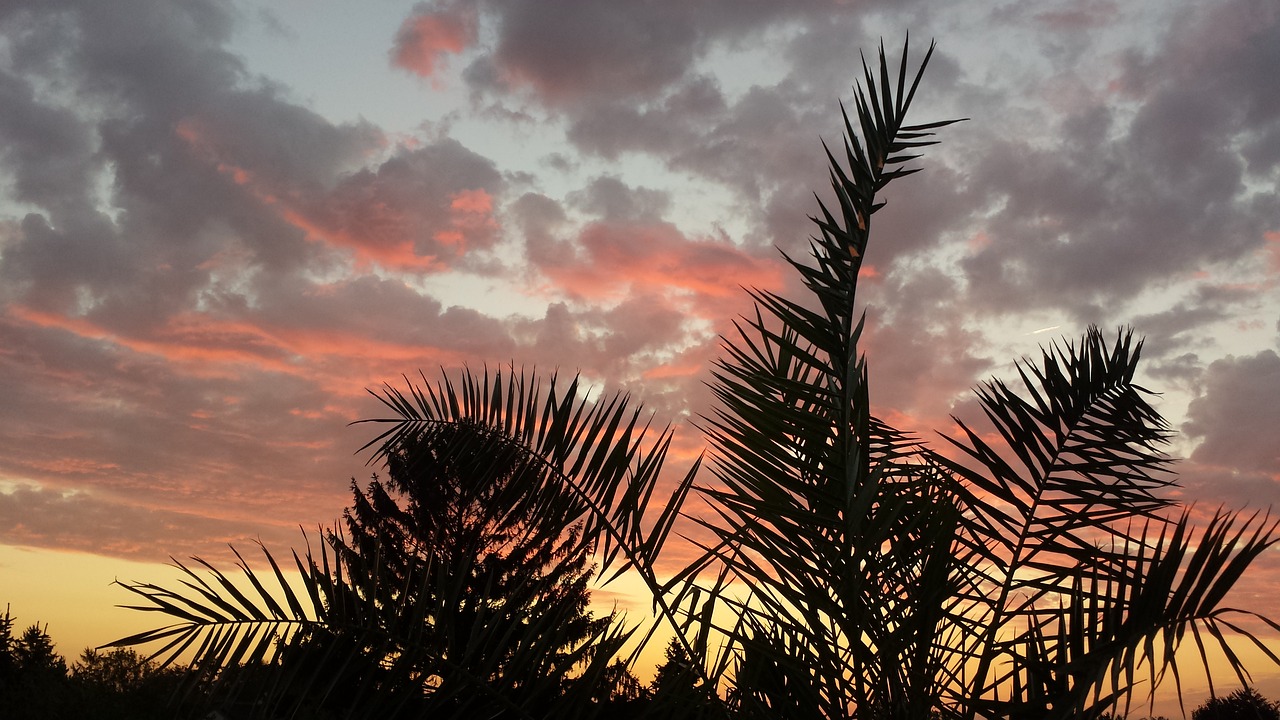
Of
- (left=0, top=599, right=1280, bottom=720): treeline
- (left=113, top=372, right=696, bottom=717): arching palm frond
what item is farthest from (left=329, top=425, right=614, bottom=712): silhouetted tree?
(left=0, top=599, right=1280, bottom=720): treeline

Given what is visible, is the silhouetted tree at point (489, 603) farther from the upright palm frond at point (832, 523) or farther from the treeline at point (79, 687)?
the treeline at point (79, 687)

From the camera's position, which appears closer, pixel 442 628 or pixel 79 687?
pixel 442 628

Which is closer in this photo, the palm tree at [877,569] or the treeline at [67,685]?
the palm tree at [877,569]

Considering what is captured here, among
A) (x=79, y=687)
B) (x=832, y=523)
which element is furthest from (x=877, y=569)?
(x=79, y=687)

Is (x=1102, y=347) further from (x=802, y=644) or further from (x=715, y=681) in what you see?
(x=715, y=681)

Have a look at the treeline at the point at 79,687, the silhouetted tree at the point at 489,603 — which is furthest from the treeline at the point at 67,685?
the silhouetted tree at the point at 489,603

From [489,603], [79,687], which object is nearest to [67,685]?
[79,687]

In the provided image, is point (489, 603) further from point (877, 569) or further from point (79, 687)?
point (79, 687)

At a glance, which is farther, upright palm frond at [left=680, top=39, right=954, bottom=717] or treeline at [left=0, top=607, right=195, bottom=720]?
treeline at [left=0, top=607, right=195, bottom=720]

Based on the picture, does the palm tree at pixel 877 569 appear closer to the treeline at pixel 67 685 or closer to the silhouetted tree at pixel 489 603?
the silhouetted tree at pixel 489 603

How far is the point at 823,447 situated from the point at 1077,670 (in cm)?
99

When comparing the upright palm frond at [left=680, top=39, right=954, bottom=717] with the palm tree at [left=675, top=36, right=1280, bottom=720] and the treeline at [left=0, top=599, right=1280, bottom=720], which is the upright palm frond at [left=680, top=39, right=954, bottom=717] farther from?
the treeline at [left=0, top=599, right=1280, bottom=720]

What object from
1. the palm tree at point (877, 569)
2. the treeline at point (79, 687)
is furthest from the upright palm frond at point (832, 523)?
the treeline at point (79, 687)

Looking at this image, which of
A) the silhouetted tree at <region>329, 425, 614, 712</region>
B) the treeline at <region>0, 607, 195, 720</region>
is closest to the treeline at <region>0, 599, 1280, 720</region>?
the treeline at <region>0, 607, 195, 720</region>
